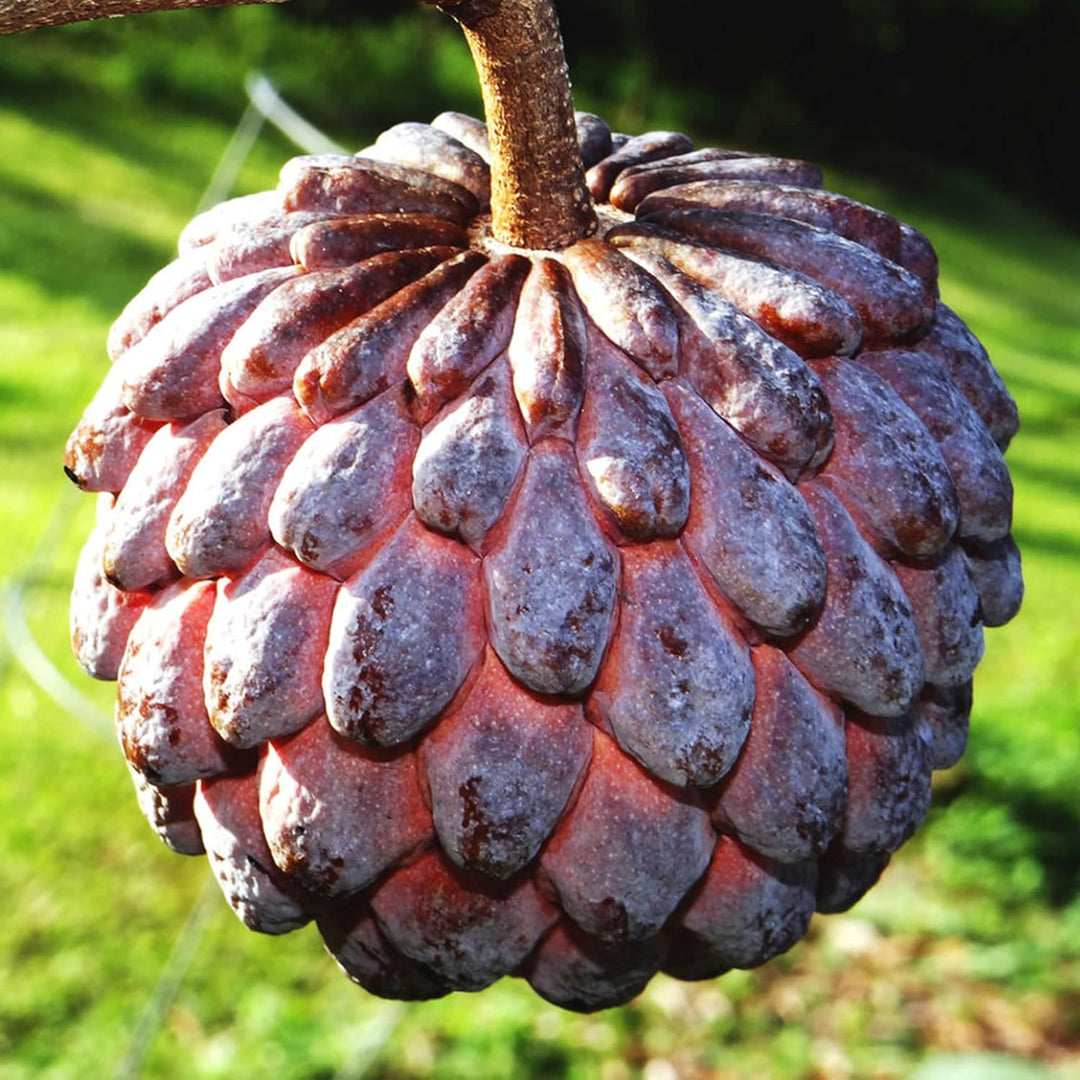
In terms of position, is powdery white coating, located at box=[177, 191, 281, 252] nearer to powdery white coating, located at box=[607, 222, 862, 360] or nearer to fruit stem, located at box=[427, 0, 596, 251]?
fruit stem, located at box=[427, 0, 596, 251]

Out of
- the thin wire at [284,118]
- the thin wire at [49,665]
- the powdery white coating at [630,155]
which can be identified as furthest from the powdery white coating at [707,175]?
the thin wire at [49,665]

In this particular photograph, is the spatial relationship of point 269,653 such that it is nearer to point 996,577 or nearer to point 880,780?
point 880,780

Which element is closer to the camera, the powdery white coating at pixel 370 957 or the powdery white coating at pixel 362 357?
the powdery white coating at pixel 362 357

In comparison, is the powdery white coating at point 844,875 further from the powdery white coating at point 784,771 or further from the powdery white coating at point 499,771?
the powdery white coating at point 499,771

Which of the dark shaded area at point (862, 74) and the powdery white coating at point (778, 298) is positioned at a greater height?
the powdery white coating at point (778, 298)

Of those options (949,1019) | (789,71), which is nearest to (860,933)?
(949,1019)

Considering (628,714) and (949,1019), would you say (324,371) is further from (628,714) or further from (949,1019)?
(949,1019)

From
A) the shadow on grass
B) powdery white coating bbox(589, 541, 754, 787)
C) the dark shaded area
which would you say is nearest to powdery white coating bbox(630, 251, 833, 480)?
powdery white coating bbox(589, 541, 754, 787)
